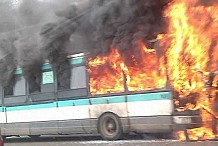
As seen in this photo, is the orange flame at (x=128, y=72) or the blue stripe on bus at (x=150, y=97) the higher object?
the orange flame at (x=128, y=72)

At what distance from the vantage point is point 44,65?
14711 mm

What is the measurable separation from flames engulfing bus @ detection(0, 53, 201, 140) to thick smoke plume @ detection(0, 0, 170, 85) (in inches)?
16.5

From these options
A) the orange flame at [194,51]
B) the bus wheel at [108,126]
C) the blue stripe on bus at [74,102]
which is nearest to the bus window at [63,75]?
the blue stripe on bus at [74,102]

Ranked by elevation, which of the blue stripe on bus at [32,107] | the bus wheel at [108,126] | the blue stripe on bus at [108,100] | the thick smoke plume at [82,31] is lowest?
the bus wheel at [108,126]

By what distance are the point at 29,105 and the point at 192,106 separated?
20.5ft

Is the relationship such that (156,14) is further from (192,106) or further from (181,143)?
(181,143)

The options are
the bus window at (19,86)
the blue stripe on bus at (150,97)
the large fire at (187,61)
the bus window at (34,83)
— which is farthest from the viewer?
the bus window at (19,86)

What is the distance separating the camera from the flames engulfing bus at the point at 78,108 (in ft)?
38.8

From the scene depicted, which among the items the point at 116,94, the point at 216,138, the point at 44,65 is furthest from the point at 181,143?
the point at 44,65

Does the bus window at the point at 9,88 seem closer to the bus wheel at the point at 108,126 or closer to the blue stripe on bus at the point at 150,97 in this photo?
the bus wheel at the point at 108,126

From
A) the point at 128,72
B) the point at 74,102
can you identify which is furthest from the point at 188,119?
the point at 74,102

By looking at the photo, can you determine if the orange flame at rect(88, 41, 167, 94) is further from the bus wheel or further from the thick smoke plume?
the bus wheel

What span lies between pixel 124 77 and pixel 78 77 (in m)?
1.70

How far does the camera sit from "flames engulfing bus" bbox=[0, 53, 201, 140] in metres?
11.8
